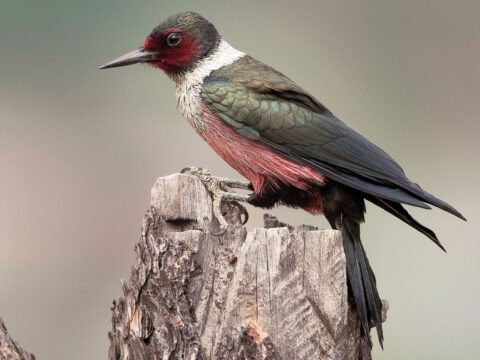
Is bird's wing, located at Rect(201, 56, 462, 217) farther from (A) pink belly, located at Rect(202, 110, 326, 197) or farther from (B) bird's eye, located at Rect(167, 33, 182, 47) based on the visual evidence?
(B) bird's eye, located at Rect(167, 33, 182, 47)

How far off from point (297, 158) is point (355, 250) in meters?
0.44

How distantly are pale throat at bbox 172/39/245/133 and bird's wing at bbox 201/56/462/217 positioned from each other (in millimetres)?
57

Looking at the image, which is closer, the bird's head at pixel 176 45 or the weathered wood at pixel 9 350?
the weathered wood at pixel 9 350

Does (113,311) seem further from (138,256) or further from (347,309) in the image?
(347,309)

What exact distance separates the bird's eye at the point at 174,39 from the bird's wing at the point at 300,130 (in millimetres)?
260

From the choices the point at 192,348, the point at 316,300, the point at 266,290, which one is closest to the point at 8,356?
the point at 192,348

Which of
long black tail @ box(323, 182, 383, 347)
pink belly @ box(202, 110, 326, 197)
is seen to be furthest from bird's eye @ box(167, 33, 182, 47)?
long black tail @ box(323, 182, 383, 347)

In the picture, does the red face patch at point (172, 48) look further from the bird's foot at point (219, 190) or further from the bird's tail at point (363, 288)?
the bird's tail at point (363, 288)

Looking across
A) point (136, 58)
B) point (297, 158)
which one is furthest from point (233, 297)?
point (136, 58)

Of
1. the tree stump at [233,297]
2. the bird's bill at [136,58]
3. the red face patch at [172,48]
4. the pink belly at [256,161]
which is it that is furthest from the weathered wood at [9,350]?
the red face patch at [172,48]

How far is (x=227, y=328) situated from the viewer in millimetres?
2547

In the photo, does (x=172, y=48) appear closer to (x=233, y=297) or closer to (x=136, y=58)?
(x=136, y=58)

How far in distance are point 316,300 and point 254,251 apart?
0.29 m

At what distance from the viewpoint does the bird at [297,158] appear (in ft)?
9.53
